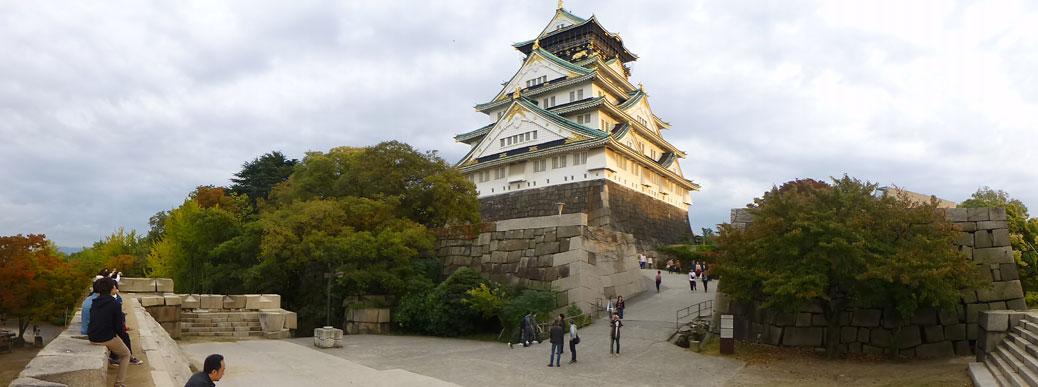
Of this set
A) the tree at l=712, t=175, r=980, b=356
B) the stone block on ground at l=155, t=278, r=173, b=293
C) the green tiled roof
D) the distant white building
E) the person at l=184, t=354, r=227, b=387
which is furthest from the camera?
the green tiled roof

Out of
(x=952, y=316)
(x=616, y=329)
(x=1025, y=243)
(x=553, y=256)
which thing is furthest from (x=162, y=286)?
(x=1025, y=243)

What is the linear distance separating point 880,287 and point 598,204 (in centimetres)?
2096

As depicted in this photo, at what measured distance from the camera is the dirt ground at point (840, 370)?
435 inches

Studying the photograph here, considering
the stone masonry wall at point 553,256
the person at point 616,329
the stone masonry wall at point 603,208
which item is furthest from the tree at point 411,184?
the person at point 616,329

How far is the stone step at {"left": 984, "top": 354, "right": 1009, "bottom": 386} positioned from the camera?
940 cm

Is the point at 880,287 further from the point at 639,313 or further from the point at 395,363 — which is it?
the point at 395,363

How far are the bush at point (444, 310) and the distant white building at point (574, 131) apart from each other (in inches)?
596

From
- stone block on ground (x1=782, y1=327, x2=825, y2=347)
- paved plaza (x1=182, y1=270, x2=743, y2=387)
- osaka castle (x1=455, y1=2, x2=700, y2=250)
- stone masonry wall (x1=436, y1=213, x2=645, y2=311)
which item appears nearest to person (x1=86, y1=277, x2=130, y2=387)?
paved plaza (x1=182, y1=270, x2=743, y2=387)

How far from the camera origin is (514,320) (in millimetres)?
18328

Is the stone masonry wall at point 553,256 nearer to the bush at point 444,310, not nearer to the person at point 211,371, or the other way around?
the bush at point 444,310

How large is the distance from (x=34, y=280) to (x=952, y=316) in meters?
38.1

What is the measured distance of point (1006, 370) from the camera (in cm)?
980

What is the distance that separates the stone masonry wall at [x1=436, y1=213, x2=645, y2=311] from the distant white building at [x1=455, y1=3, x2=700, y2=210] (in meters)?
11.0

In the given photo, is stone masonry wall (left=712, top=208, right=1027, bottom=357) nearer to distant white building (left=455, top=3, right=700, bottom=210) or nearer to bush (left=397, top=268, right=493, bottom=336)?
bush (left=397, top=268, right=493, bottom=336)
